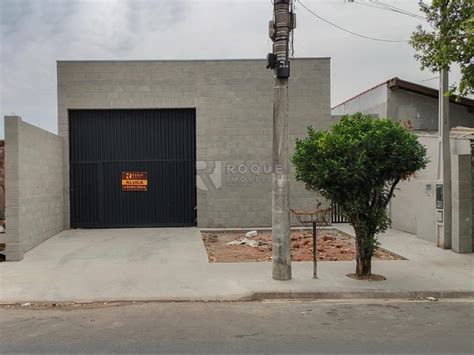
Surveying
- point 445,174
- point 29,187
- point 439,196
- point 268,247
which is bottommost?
point 268,247

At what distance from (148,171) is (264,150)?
13.9 ft

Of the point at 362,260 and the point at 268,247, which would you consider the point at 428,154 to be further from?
the point at 362,260

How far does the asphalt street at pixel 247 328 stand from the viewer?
549 cm

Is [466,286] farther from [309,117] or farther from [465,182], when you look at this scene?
[309,117]

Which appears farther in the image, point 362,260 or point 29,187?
point 29,187

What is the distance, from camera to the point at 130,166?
1736 centimetres

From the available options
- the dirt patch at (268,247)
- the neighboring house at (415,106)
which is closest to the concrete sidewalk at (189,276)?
the dirt patch at (268,247)

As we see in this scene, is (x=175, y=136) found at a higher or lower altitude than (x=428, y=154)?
higher

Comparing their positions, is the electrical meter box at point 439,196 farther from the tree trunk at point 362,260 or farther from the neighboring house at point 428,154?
the tree trunk at point 362,260

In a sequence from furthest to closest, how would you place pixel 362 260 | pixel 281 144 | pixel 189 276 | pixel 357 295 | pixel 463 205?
pixel 463 205
pixel 189 276
pixel 362 260
pixel 281 144
pixel 357 295

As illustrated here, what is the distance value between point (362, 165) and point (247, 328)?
11.9ft

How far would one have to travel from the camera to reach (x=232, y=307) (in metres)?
7.46

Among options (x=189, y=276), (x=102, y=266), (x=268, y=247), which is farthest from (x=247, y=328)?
(x=268, y=247)

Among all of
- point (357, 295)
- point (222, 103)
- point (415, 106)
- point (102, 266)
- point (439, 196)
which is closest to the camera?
point (357, 295)
